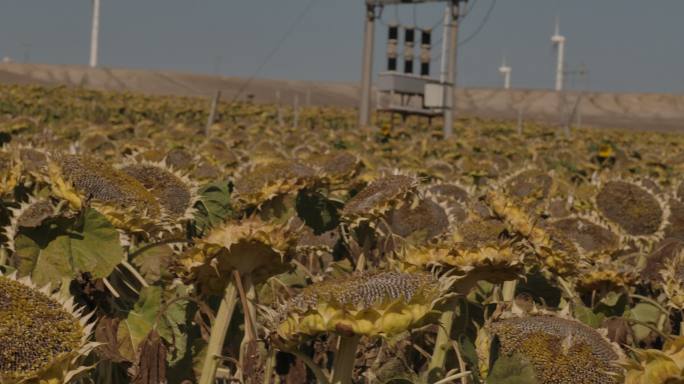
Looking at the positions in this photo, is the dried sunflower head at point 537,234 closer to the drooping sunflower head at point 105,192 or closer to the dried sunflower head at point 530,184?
the drooping sunflower head at point 105,192

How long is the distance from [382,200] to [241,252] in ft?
3.59

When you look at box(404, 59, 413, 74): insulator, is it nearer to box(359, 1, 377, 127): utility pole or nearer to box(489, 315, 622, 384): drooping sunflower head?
box(359, 1, 377, 127): utility pole

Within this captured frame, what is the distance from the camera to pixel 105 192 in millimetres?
2891

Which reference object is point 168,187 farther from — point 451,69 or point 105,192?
point 451,69

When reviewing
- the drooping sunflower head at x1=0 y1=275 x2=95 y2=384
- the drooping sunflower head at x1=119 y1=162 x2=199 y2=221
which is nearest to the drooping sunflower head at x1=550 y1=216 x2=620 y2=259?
the drooping sunflower head at x1=119 y1=162 x2=199 y2=221

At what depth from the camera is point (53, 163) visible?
9.50 feet

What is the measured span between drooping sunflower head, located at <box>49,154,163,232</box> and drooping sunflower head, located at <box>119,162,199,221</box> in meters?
0.10

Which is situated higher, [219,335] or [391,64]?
[391,64]

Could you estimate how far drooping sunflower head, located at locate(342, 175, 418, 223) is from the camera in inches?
142

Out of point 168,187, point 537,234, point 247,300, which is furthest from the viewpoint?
point 537,234

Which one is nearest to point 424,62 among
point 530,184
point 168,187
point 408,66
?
point 408,66

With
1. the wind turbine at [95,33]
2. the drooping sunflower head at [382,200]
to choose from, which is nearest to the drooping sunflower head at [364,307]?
the drooping sunflower head at [382,200]

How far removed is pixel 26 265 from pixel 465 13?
1002 inches

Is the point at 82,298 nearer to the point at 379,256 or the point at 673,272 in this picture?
the point at 673,272
